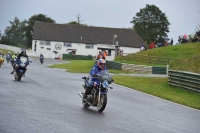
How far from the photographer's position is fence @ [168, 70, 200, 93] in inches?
1090

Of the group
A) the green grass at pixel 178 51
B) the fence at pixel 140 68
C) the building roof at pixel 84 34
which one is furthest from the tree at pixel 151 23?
the fence at pixel 140 68

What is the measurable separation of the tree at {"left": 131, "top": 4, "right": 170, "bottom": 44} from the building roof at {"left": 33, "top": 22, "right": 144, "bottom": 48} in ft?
36.7

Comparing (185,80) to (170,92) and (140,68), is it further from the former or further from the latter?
(140,68)

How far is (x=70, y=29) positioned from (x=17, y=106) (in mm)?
101458

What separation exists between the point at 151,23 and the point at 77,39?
24588mm

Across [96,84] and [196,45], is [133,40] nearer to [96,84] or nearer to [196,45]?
[196,45]

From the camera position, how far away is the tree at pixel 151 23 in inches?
4934

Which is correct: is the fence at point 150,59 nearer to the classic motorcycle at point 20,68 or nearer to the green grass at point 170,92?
the green grass at point 170,92

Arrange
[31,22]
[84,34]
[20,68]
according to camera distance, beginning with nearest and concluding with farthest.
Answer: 1. [20,68]
2. [84,34]
3. [31,22]

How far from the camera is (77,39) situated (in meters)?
112

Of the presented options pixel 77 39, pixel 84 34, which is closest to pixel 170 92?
pixel 77 39

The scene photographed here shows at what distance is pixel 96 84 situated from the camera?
15.1 meters

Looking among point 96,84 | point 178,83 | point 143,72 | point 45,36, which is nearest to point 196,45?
point 143,72

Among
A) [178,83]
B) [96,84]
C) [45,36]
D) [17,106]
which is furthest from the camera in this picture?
[45,36]
